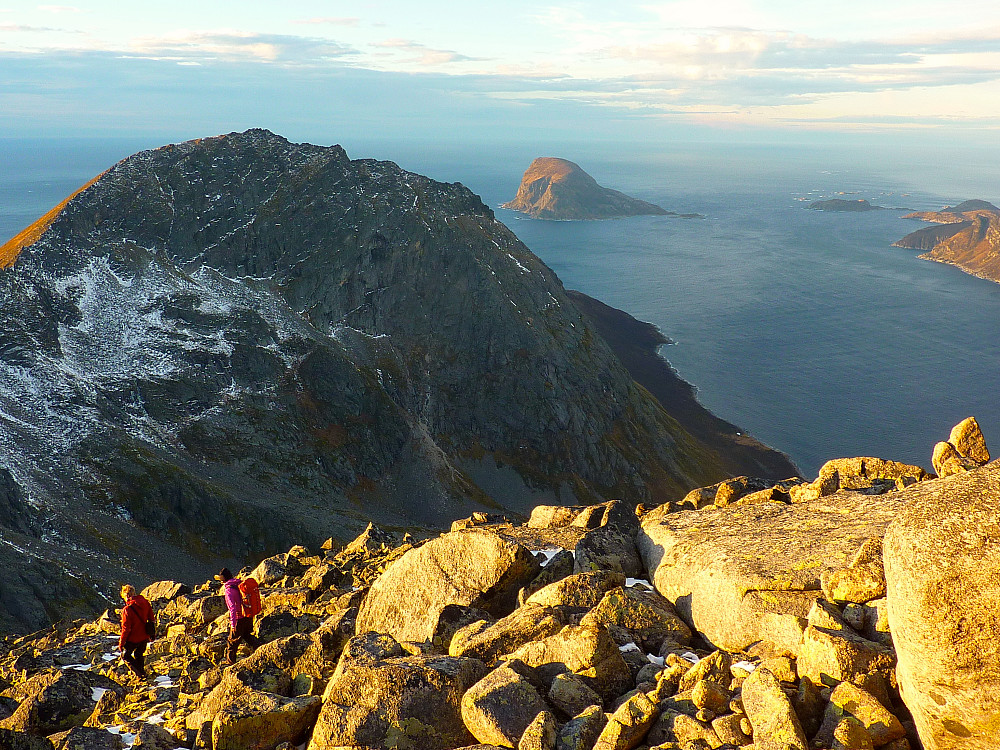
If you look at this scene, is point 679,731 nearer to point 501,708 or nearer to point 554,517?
point 501,708

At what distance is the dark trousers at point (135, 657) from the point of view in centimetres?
2186

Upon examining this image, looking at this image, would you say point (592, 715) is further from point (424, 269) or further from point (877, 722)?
point (424, 269)

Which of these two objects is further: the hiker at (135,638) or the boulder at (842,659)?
the hiker at (135,638)

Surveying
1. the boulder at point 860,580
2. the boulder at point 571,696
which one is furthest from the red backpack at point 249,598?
the boulder at point 860,580

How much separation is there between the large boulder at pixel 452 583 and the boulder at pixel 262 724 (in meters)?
3.82

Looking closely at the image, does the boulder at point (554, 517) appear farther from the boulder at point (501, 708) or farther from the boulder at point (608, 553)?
the boulder at point (501, 708)

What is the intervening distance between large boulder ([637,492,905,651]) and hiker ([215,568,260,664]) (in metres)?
13.7

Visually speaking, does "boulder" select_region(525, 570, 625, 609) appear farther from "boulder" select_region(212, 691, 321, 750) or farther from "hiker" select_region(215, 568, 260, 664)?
"hiker" select_region(215, 568, 260, 664)

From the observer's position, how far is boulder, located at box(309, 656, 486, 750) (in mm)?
13453

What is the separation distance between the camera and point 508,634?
16047 mm

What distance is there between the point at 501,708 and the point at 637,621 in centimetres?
502

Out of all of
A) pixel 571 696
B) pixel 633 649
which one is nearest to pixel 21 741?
pixel 571 696

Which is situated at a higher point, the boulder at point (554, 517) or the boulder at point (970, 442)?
the boulder at point (970, 442)

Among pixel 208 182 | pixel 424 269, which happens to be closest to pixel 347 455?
pixel 424 269
